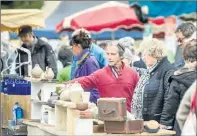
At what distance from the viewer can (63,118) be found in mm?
7770

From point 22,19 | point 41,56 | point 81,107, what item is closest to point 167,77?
point 81,107

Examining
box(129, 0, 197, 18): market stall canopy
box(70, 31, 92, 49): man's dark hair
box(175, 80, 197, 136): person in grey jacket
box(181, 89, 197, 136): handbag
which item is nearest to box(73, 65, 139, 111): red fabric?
box(70, 31, 92, 49): man's dark hair

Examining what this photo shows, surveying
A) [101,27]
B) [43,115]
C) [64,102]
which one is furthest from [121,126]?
[101,27]

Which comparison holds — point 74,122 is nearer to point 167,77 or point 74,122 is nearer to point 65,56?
point 167,77

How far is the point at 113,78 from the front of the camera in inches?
363

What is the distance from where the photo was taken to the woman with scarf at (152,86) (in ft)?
29.1

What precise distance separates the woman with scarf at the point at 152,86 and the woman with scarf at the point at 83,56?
4.37 feet

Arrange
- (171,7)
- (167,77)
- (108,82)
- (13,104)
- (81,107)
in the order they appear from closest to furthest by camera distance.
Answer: (81,107) < (167,77) < (108,82) < (13,104) < (171,7)

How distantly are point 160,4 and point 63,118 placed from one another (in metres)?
12.2

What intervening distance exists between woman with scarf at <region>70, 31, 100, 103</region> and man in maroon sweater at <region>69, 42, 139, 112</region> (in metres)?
1.08

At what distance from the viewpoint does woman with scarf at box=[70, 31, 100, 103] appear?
10.4 m

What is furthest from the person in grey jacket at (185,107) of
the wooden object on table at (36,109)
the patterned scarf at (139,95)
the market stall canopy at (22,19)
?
the market stall canopy at (22,19)

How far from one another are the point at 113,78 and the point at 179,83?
1182 mm

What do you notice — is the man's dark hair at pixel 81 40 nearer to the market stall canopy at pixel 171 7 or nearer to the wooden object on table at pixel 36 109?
the wooden object on table at pixel 36 109
